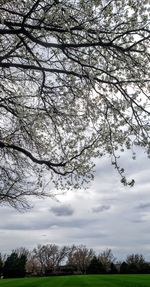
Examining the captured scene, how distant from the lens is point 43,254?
140250 mm

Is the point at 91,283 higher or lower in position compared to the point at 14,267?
lower

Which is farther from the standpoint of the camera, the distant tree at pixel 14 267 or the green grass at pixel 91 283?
the distant tree at pixel 14 267

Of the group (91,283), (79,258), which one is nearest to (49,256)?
(79,258)

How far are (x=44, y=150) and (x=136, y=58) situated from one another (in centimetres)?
483

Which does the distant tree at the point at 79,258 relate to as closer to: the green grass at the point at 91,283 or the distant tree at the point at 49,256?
the distant tree at the point at 49,256

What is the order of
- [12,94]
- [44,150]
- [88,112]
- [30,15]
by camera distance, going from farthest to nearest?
[44,150] < [12,94] < [88,112] < [30,15]

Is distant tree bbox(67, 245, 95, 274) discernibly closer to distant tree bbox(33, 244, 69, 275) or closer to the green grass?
distant tree bbox(33, 244, 69, 275)

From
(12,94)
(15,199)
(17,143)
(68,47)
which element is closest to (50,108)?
(12,94)

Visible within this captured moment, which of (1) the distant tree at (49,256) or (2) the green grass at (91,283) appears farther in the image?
(1) the distant tree at (49,256)

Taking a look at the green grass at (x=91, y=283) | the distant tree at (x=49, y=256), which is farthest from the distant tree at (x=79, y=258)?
the green grass at (x=91, y=283)

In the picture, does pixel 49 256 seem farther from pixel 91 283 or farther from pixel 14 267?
pixel 91 283

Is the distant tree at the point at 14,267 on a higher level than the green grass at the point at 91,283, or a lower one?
higher

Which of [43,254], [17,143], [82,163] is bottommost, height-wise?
[82,163]

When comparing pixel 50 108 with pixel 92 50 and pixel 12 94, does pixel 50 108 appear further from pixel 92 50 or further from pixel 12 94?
pixel 92 50
